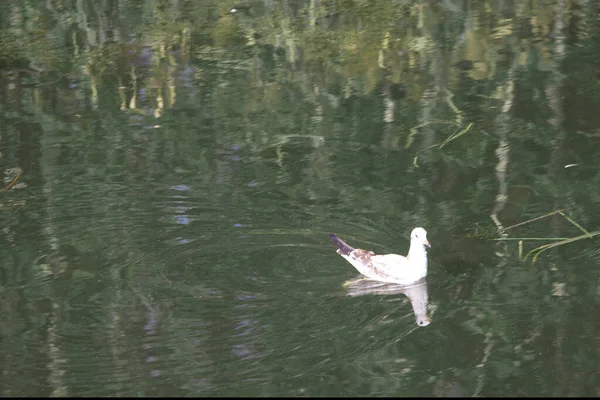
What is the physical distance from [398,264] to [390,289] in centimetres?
24

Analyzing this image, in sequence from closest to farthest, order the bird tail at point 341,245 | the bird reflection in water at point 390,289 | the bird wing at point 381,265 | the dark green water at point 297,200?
the dark green water at point 297,200 < the bird reflection in water at point 390,289 < the bird wing at point 381,265 < the bird tail at point 341,245

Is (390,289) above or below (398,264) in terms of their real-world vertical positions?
below

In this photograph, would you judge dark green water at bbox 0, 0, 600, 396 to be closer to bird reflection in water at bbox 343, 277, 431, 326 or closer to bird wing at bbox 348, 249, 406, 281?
bird reflection in water at bbox 343, 277, 431, 326

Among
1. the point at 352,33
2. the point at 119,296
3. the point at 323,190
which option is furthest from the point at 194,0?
the point at 119,296

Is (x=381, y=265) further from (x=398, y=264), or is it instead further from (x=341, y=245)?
(x=341, y=245)

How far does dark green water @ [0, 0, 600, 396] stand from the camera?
6.66 meters

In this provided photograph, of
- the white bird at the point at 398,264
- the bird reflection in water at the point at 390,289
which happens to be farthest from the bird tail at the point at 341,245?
the bird reflection in water at the point at 390,289

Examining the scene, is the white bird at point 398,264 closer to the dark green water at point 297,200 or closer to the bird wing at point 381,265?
the bird wing at point 381,265

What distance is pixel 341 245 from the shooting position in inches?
312

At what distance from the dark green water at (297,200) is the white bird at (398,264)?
0.13 metres

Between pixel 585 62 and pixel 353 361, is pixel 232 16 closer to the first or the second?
pixel 585 62

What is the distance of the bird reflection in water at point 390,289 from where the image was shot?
742 centimetres

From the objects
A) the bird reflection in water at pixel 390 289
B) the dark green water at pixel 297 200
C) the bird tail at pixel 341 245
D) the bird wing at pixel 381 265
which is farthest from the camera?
the bird tail at pixel 341 245

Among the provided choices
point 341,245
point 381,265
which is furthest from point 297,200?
point 381,265
